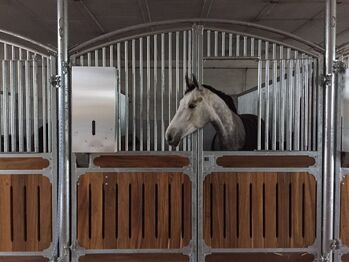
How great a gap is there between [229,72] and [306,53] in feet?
14.5

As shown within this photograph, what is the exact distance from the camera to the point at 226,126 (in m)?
2.67

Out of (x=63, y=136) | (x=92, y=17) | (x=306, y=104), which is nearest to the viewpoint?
(x=63, y=136)

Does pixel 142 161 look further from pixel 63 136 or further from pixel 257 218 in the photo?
pixel 257 218

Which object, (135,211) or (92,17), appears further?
(92,17)

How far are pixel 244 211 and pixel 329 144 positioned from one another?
0.70 meters

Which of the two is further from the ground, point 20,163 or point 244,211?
point 20,163

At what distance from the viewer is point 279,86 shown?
2.71 meters

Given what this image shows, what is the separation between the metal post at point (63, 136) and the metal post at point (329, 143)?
5.44 feet

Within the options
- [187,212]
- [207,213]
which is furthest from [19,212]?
[207,213]

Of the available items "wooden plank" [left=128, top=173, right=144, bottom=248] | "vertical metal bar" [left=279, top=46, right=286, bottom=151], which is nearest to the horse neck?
"vertical metal bar" [left=279, top=46, right=286, bottom=151]

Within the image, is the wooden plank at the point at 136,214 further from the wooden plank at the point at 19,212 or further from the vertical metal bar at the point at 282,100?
the vertical metal bar at the point at 282,100

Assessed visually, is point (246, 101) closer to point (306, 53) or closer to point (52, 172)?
point (306, 53)

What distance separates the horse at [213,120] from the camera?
2.55 metres

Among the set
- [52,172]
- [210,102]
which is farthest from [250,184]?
[52,172]
